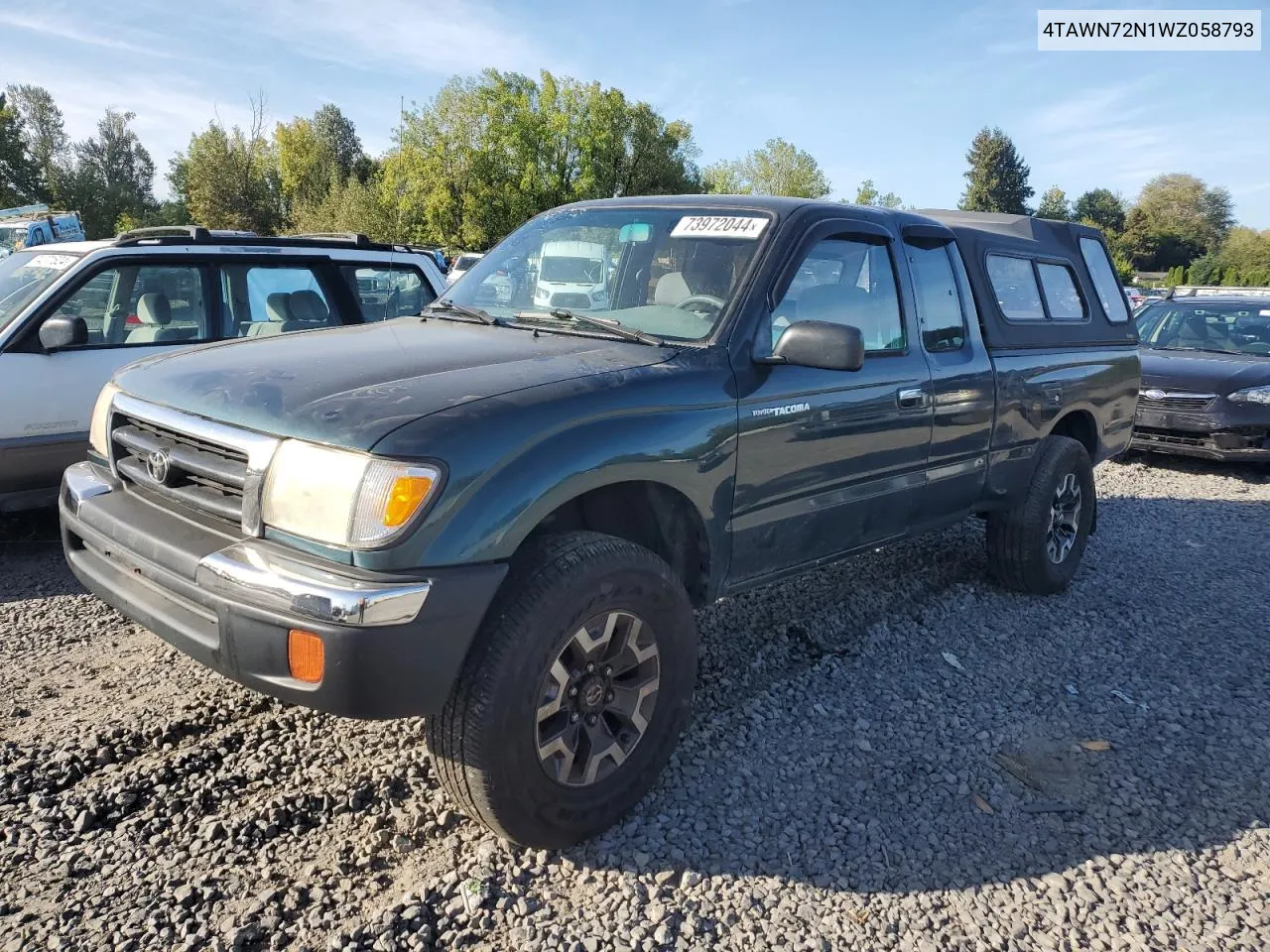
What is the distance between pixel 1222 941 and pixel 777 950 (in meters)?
1.22

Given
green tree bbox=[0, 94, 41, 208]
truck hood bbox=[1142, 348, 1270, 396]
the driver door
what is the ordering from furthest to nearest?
green tree bbox=[0, 94, 41, 208] → truck hood bbox=[1142, 348, 1270, 396] → the driver door

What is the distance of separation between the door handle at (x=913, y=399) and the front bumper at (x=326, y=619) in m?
2.06

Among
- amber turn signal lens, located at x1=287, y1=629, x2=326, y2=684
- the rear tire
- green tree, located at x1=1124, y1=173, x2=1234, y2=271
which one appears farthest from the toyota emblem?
green tree, located at x1=1124, y1=173, x2=1234, y2=271

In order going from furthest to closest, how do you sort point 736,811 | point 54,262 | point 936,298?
point 54,262 < point 936,298 < point 736,811

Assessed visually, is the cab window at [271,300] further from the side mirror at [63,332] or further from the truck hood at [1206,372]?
the truck hood at [1206,372]

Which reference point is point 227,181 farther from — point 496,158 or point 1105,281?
point 1105,281

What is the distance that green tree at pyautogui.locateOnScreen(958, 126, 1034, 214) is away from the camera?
8606 centimetres

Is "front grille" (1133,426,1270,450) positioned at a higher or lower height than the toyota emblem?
lower

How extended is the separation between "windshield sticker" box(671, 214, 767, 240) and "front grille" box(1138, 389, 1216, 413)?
6732 millimetres

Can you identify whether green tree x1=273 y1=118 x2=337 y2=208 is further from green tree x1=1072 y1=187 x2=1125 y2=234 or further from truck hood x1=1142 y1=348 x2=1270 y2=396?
green tree x1=1072 y1=187 x2=1125 y2=234

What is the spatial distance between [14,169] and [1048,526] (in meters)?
58.6

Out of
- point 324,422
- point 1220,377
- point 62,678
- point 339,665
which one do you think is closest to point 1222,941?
point 339,665

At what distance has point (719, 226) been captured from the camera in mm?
3400

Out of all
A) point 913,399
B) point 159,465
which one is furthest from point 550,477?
point 913,399
